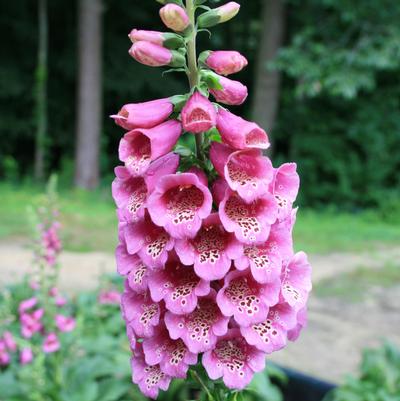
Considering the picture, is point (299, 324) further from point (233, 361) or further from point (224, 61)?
point (224, 61)

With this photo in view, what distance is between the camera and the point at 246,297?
4.92ft

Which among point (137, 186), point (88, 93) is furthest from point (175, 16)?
point (88, 93)

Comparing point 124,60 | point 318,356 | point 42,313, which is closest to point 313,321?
point 318,356

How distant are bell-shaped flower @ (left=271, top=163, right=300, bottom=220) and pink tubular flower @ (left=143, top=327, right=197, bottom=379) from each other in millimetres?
401

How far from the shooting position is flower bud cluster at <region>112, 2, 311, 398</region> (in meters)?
1.46

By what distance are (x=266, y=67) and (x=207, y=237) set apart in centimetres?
1421

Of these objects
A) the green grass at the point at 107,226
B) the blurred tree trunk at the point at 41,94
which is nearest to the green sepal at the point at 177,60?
the green grass at the point at 107,226

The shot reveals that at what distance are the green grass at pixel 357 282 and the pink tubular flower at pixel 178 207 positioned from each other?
19.1ft

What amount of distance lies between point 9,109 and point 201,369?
17.3 m

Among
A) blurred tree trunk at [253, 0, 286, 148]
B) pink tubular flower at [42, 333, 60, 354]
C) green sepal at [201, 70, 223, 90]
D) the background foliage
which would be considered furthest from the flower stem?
blurred tree trunk at [253, 0, 286, 148]

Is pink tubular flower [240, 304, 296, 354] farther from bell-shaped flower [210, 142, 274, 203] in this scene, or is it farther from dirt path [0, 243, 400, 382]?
dirt path [0, 243, 400, 382]

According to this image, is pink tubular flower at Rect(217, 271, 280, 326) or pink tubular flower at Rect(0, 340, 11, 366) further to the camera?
pink tubular flower at Rect(0, 340, 11, 366)

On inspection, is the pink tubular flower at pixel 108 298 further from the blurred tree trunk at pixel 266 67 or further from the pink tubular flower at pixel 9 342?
the blurred tree trunk at pixel 266 67

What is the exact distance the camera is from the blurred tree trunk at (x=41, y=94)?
16922 mm
